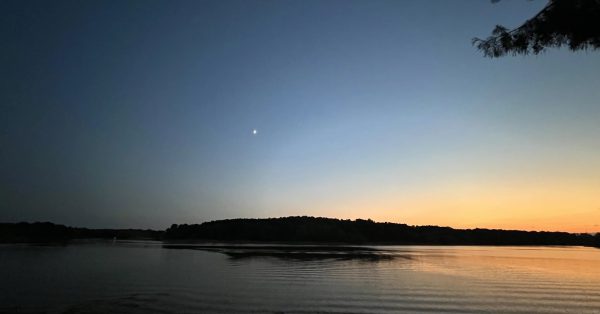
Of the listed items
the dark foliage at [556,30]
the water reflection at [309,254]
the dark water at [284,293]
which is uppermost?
the dark foliage at [556,30]

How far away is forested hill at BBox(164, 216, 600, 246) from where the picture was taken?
585 feet

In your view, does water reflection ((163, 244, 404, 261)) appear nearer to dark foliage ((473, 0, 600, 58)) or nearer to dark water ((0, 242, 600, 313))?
dark water ((0, 242, 600, 313))

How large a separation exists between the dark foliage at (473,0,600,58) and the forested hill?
16568cm

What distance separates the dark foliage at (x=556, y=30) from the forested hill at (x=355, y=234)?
166m

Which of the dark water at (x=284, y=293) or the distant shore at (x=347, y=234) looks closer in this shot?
the dark water at (x=284, y=293)

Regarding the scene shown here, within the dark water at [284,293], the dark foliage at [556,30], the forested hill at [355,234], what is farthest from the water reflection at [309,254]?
the forested hill at [355,234]

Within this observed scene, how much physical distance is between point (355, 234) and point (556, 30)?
180 metres

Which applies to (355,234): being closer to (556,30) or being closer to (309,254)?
(309,254)

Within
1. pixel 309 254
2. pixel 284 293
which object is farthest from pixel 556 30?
pixel 309 254

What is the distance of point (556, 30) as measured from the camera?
35.2ft

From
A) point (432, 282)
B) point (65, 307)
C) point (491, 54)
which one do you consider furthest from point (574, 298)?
point (65, 307)

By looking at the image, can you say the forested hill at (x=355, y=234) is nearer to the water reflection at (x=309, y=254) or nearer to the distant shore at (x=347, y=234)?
the distant shore at (x=347, y=234)

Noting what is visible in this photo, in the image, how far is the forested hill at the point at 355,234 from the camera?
178 metres

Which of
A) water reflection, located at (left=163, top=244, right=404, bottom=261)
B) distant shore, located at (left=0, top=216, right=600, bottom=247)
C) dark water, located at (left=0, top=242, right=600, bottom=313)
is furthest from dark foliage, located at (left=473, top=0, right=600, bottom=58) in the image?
distant shore, located at (left=0, top=216, right=600, bottom=247)
